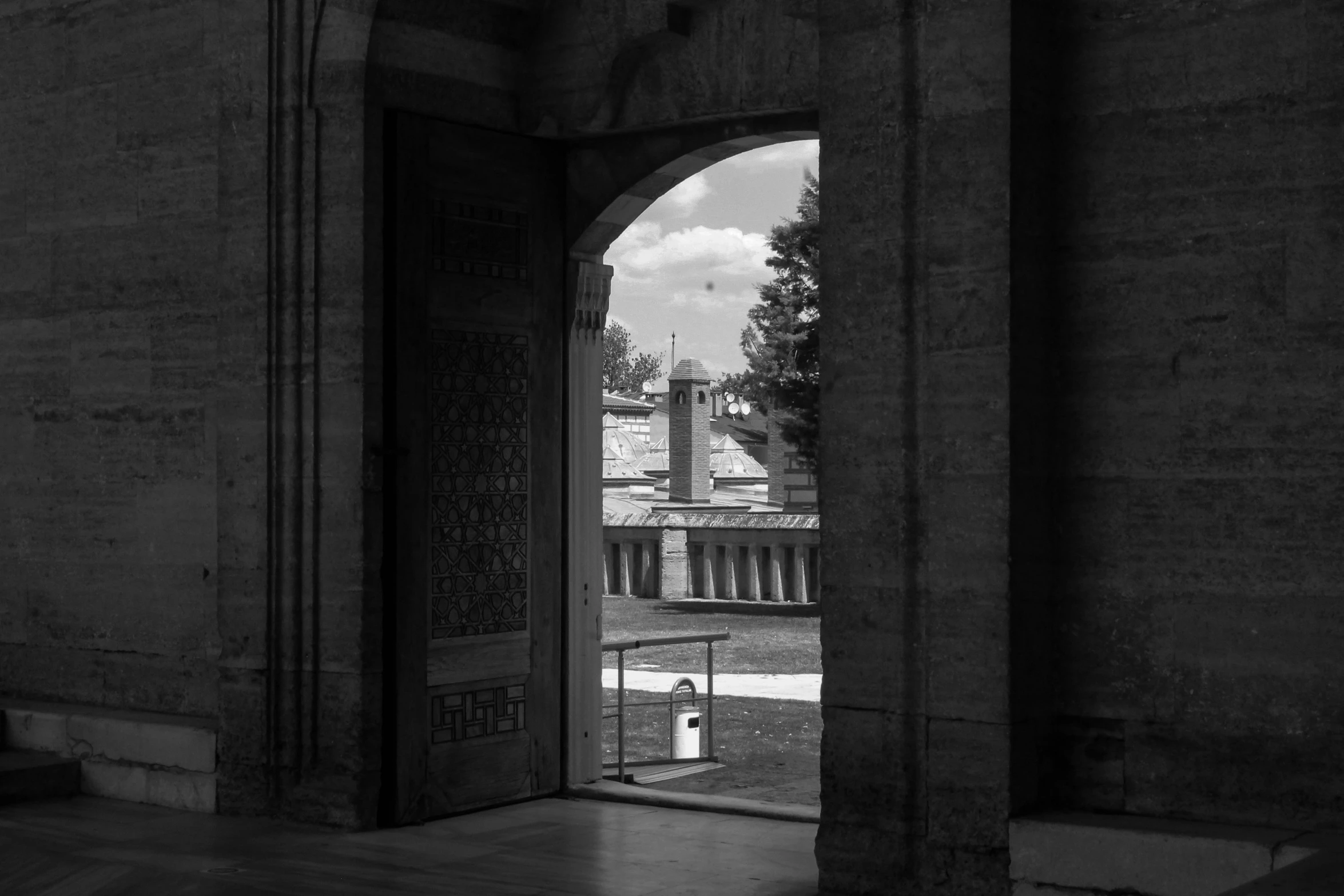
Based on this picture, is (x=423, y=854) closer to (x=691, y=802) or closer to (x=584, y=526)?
(x=691, y=802)

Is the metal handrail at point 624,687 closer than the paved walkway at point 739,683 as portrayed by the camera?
Yes

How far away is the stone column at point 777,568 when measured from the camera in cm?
2230

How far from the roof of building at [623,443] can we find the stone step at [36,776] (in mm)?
37142

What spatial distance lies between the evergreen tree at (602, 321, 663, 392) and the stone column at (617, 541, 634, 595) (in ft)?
→ 218

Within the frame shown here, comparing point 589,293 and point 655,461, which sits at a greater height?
point 589,293

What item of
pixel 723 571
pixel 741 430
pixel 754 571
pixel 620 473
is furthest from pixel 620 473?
pixel 754 571

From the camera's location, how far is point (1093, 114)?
5406mm

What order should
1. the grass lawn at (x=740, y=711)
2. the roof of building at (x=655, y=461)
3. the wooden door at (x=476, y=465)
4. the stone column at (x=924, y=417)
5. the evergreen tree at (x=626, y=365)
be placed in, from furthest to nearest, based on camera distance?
the evergreen tree at (x=626, y=365), the roof of building at (x=655, y=461), the grass lawn at (x=740, y=711), the wooden door at (x=476, y=465), the stone column at (x=924, y=417)

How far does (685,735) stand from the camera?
10234 mm

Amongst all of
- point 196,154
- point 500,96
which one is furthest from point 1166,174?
point 196,154

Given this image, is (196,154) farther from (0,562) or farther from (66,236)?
(0,562)

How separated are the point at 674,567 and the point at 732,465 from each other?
84.7ft

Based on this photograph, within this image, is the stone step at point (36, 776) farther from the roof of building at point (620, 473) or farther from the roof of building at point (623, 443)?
the roof of building at point (623, 443)

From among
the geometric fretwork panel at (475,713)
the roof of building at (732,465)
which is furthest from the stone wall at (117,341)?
the roof of building at (732,465)
